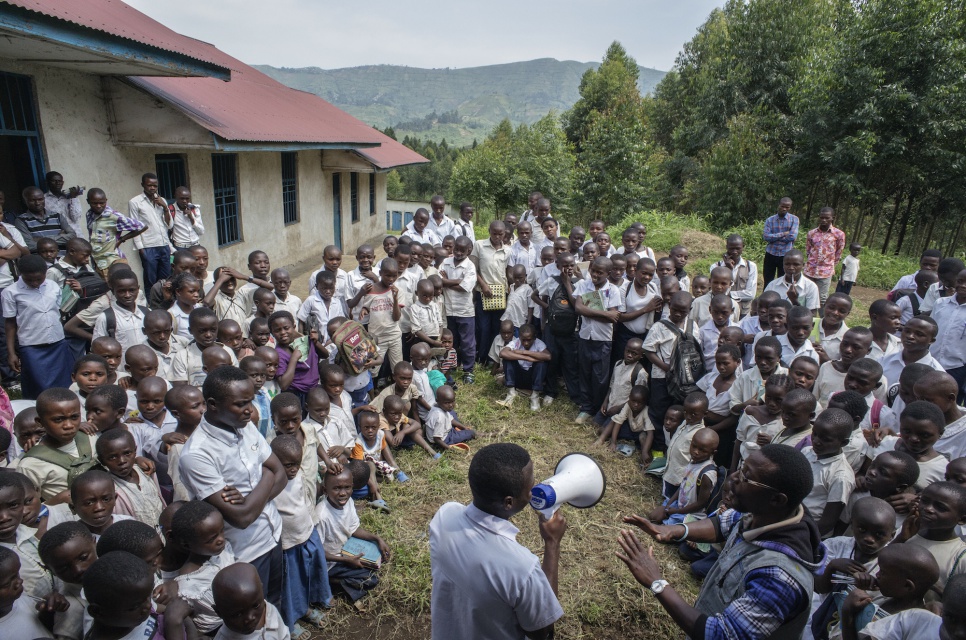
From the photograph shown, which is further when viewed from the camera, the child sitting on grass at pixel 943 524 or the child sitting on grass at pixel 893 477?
the child sitting on grass at pixel 893 477

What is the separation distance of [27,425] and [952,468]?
4.99 metres

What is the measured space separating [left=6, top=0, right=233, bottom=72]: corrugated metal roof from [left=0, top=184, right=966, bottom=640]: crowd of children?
1.80m

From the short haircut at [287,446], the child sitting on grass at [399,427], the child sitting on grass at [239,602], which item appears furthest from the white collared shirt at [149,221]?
the child sitting on grass at [239,602]

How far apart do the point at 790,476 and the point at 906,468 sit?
4.47 ft

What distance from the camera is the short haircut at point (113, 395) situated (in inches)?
129

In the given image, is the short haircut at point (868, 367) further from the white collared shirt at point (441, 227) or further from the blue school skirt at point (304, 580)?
the white collared shirt at point (441, 227)

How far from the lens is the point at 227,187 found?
34.2 ft

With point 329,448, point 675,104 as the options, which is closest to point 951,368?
point 329,448

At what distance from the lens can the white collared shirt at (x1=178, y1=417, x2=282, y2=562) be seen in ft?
8.42

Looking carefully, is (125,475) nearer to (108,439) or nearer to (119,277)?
(108,439)

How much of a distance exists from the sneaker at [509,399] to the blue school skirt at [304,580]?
321cm

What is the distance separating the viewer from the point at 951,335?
493cm

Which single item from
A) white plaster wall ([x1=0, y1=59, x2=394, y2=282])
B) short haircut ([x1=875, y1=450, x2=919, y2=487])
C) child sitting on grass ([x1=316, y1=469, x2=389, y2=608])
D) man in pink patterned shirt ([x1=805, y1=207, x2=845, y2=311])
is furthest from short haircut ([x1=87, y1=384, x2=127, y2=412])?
man in pink patterned shirt ([x1=805, y1=207, x2=845, y2=311])

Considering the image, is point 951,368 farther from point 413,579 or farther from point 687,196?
point 687,196
